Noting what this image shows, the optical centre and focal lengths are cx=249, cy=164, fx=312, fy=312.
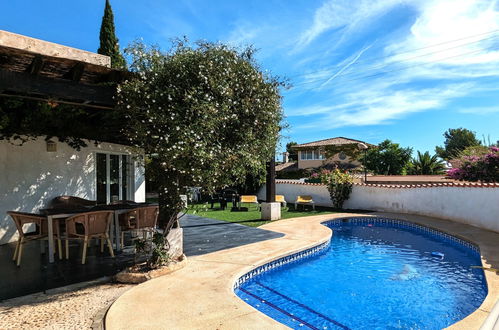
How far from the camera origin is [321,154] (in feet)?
141

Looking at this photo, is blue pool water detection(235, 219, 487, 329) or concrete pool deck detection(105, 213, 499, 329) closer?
concrete pool deck detection(105, 213, 499, 329)

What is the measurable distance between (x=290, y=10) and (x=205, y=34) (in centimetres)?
993

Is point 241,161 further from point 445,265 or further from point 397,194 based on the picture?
point 397,194

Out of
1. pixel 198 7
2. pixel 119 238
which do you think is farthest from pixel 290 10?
pixel 119 238

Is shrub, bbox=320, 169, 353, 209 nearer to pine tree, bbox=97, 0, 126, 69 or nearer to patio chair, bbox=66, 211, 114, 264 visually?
patio chair, bbox=66, 211, 114, 264

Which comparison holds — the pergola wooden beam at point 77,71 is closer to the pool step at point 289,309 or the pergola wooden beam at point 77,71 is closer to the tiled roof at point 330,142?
the pool step at point 289,309

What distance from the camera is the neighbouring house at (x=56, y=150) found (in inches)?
202

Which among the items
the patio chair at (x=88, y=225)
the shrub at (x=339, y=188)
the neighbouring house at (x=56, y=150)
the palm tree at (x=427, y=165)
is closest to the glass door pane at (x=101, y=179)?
the neighbouring house at (x=56, y=150)

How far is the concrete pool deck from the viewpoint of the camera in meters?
3.92

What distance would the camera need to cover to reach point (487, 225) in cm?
1062

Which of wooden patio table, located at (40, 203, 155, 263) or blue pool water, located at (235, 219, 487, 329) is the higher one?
wooden patio table, located at (40, 203, 155, 263)

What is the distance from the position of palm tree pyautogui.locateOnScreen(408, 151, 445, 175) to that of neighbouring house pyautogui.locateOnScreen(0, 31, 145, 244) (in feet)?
124

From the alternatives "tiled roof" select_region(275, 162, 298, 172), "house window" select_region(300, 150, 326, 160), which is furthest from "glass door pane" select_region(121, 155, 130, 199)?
"house window" select_region(300, 150, 326, 160)

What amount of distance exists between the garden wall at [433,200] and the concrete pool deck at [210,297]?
2.73 meters
